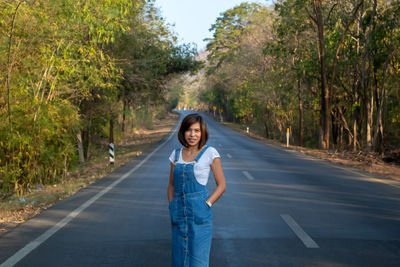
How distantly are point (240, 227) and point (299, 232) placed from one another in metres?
0.91

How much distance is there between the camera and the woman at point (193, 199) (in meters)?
3.80

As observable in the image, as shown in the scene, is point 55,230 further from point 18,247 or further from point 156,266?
point 156,266

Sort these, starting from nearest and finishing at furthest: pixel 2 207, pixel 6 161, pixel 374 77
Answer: pixel 2 207 < pixel 6 161 < pixel 374 77

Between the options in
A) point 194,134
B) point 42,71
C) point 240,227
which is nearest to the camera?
point 194,134

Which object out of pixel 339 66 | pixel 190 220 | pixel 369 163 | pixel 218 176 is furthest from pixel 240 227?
pixel 339 66

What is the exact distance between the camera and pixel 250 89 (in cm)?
4591

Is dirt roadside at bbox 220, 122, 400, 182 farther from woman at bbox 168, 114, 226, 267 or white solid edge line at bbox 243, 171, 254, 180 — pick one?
woman at bbox 168, 114, 226, 267

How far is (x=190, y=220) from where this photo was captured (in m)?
3.82

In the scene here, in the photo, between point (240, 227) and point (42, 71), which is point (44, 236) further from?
point (42, 71)

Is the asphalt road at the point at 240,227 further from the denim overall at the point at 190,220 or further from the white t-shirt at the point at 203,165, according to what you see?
the white t-shirt at the point at 203,165

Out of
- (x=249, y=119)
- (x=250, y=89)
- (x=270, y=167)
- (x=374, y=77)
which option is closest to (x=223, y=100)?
(x=249, y=119)

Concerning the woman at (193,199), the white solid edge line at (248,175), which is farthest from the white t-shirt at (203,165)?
the white solid edge line at (248,175)

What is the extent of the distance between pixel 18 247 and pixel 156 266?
208 cm

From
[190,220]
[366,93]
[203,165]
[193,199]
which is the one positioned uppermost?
[366,93]
